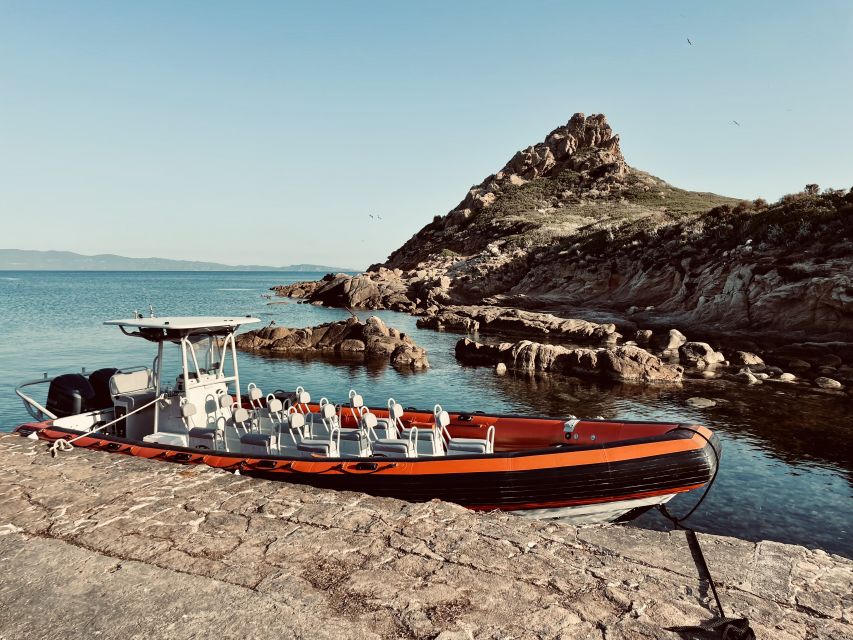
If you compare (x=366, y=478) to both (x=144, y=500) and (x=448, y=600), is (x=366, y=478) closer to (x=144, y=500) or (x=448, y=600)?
(x=144, y=500)

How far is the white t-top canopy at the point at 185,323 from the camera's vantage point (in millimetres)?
10109

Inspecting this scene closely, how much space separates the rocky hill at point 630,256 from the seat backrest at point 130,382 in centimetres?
2862

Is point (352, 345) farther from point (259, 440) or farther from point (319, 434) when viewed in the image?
Answer: point (259, 440)

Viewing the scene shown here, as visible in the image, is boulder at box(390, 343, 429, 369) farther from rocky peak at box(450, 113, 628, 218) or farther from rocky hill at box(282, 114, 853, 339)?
rocky peak at box(450, 113, 628, 218)

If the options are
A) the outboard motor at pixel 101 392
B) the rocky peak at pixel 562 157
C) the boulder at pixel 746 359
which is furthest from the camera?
the rocky peak at pixel 562 157

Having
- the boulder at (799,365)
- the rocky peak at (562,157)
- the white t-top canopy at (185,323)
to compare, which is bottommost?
the boulder at (799,365)

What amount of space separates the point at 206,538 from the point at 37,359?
1216 inches

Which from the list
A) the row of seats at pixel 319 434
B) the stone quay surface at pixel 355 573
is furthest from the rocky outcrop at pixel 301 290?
the stone quay surface at pixel 355 573

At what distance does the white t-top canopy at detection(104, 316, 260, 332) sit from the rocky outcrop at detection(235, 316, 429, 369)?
65.9 feet

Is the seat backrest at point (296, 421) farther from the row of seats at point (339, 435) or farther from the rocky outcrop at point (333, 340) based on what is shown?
the rocky outcrop at point (333, 340)

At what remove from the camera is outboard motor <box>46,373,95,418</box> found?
12.1 metres

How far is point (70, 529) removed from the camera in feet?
21.7

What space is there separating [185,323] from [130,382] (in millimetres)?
2211

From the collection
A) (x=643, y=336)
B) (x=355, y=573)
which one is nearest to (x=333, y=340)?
(x=643, y=336)
